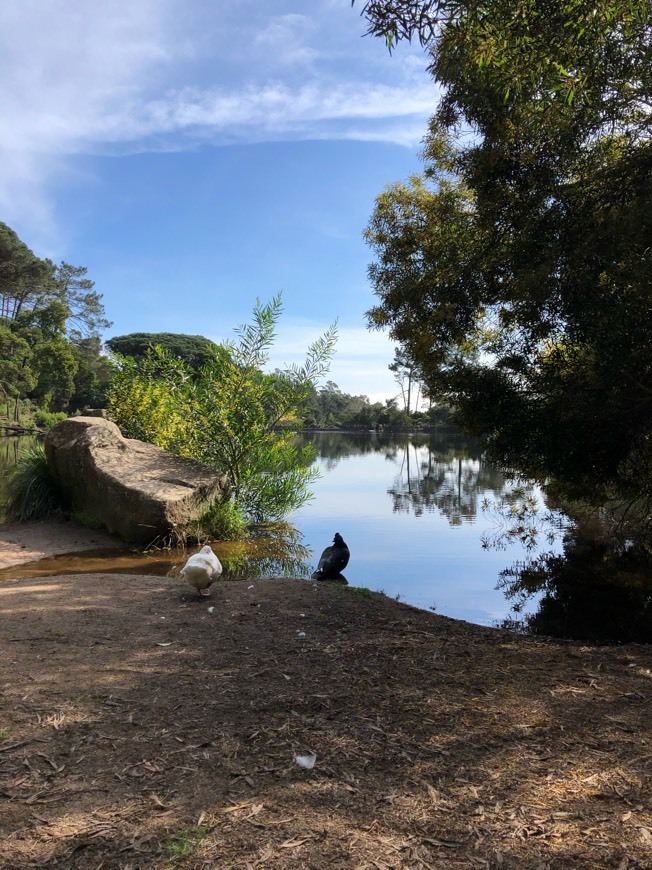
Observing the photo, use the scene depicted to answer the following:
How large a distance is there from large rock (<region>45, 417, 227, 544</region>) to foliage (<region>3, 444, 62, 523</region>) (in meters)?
0.29

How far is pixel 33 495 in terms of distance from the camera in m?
10.2

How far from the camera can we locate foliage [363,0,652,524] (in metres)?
4.16

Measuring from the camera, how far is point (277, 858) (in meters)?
2.00


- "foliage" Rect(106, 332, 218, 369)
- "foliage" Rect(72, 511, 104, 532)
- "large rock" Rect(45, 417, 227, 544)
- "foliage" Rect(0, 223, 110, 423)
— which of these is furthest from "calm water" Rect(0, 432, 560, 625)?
"foliage" Rect(106, 332, 218, 369)

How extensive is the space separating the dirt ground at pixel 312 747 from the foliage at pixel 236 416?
6191mm

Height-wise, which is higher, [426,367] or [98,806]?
[426,367]

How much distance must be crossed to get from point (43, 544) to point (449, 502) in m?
9.92

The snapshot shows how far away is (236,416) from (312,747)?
27.2 ft

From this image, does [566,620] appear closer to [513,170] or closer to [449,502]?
[513,170]

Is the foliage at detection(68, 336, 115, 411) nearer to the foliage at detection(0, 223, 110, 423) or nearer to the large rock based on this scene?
the foliage at detection(0, 223, 110, 423)

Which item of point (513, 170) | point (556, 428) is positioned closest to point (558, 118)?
point (513, 170)

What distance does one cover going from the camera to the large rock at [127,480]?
28.3 feet

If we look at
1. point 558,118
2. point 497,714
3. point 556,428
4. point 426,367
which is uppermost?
point 558,118

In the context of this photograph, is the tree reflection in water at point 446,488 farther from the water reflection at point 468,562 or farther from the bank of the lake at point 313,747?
the bank of the lake at point 313,747
